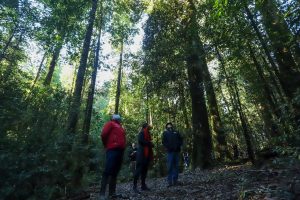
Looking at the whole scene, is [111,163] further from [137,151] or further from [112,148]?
[137,151]

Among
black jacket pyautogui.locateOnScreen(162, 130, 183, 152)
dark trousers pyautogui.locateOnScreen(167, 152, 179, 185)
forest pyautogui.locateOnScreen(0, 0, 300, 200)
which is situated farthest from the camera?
black jacket pyautogui.locateOnScreen(162, 130, 183, 152)

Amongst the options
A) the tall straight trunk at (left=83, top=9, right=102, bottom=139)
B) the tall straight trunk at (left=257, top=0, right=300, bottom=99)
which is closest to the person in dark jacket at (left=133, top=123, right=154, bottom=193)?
the tall straight trunk at (left=257, top=0, right=300, bottom=99)

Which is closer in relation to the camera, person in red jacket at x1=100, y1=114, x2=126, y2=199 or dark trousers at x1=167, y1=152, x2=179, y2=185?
person in red jacket at x1=100, y1=114, x2=126, y2=199

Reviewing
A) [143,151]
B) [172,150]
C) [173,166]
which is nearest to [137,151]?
[143,151]

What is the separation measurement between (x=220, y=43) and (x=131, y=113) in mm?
20878

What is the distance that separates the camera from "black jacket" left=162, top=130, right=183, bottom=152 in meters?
9.36

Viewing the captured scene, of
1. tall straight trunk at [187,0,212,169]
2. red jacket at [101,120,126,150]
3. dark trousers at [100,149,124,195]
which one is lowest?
dark trousers at [100,149,124,195]

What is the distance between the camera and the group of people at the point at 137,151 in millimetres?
6770

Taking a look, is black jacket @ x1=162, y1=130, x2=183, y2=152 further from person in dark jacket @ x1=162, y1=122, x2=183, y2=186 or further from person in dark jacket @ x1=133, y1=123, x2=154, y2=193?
person in dark jacket @ x1=133, y1=123, x2=154, y2=193

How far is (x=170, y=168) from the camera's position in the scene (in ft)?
30.2

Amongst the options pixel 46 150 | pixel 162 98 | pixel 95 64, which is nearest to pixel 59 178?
pixel 46 150

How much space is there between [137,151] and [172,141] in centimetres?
125

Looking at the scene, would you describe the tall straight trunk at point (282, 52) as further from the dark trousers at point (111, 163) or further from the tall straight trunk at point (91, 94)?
the tall straight trunk at point (91, 94)

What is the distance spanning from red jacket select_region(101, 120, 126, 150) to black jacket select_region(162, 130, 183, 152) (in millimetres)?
2752
